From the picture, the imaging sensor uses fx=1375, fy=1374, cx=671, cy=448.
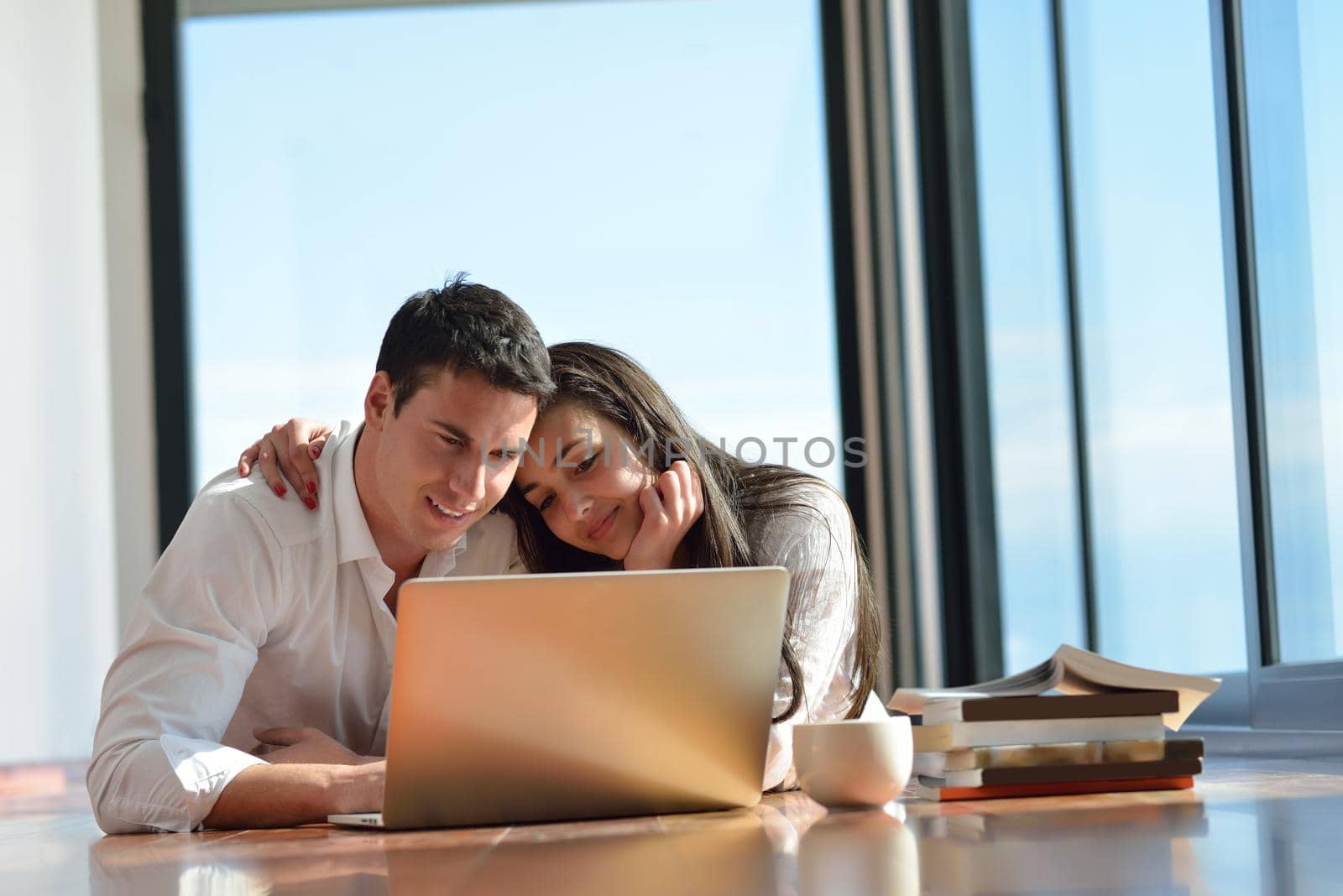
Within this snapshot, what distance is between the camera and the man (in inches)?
64.4

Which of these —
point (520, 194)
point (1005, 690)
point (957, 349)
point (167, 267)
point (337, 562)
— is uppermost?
point (520, 194)

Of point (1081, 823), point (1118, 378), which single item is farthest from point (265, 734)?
point (1118, 378)

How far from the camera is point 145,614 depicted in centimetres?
167

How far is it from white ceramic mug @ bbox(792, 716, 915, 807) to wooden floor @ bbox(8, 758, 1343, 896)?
0.08ft

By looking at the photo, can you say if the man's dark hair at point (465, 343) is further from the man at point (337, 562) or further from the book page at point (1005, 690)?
the book page at point (1005, 690)

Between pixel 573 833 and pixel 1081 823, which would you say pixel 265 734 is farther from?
pixel 1081 823

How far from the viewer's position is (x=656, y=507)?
1.98 m

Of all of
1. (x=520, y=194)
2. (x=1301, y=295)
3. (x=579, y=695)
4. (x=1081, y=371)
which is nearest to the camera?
(x=579, y=695)

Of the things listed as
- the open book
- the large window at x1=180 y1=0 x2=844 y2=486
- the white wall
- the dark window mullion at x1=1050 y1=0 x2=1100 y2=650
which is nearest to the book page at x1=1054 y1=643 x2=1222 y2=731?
the open book

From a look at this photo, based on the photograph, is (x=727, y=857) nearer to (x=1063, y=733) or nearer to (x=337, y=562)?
(x=1063, y=733)

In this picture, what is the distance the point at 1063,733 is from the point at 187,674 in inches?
39.4

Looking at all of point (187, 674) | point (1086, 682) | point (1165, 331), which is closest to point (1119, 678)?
point (1086, 682)

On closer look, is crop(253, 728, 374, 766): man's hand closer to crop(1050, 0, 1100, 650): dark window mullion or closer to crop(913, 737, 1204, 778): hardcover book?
crop(913, 737, 1204, 778): hardcover book

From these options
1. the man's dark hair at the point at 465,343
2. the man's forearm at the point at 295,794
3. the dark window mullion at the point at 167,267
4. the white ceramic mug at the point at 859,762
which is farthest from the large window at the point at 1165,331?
the dark window mullion at the point at 167,267
